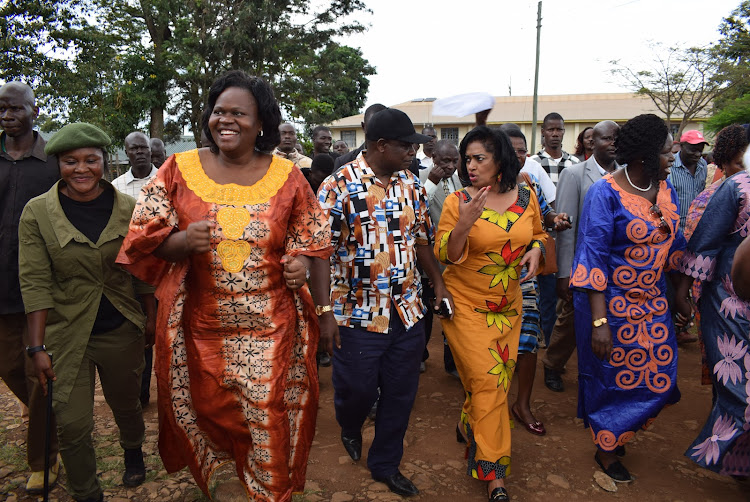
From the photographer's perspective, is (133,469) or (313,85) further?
(313,85)

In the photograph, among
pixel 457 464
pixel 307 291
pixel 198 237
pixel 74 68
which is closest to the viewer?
pixel 198 237

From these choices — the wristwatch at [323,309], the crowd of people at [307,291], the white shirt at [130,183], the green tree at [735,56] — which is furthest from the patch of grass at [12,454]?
the green tree at [735,56]

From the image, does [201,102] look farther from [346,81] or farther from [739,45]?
[739,45]

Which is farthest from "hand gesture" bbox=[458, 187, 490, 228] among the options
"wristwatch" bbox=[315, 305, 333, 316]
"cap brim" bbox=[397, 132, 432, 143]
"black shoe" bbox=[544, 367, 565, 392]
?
"black shoe" bbox=[544, 367, 565, 392]

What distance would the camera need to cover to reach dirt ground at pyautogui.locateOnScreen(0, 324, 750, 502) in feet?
10.6

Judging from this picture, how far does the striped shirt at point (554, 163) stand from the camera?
18.8 ft

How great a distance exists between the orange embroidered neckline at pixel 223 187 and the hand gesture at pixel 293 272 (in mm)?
307

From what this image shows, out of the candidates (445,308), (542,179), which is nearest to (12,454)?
(445,308)

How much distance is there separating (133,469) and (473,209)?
257cm

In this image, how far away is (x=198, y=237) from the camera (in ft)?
7.57

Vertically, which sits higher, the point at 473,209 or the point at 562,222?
the point at 473,209

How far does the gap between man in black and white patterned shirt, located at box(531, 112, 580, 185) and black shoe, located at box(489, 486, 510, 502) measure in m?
3.57

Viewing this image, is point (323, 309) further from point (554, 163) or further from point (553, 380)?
point (554, 163)

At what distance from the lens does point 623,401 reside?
130 inches
